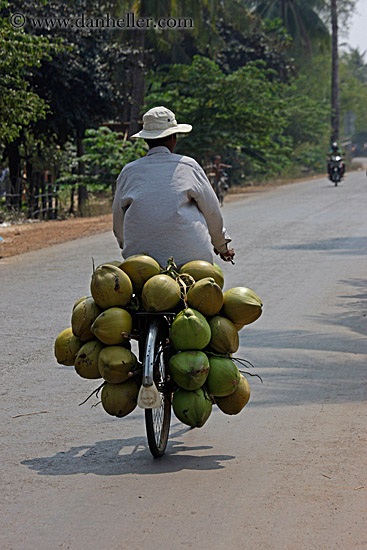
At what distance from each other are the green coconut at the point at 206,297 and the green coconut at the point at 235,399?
45 centimetres

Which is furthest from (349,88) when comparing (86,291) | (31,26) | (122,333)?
(122,333)

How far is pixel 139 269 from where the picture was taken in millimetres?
5242

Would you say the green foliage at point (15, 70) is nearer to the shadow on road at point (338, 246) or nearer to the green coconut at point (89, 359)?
→ the shadow on road at point (338, 246)

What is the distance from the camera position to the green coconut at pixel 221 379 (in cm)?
509

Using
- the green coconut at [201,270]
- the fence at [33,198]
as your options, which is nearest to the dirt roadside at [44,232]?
the fence at [33,198]

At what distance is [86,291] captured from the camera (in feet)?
38.6

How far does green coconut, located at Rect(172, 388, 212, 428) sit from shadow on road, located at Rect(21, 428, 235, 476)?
252mm

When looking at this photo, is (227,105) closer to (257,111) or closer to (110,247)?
(257,111)

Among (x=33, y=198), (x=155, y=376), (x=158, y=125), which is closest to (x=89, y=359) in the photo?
(x=155, y=376)

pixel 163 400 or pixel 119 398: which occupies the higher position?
pixel 119 398

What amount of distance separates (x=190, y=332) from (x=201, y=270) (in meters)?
0.48

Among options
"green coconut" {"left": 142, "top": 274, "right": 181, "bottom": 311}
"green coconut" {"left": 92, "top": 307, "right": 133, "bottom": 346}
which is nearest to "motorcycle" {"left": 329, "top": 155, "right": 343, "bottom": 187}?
"green coconut" {"left": 142, "top": 274, "right": 181, "bottom": 311}

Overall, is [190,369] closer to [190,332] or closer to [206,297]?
[190,332]

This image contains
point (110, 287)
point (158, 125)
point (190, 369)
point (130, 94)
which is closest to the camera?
point (190, 369)
